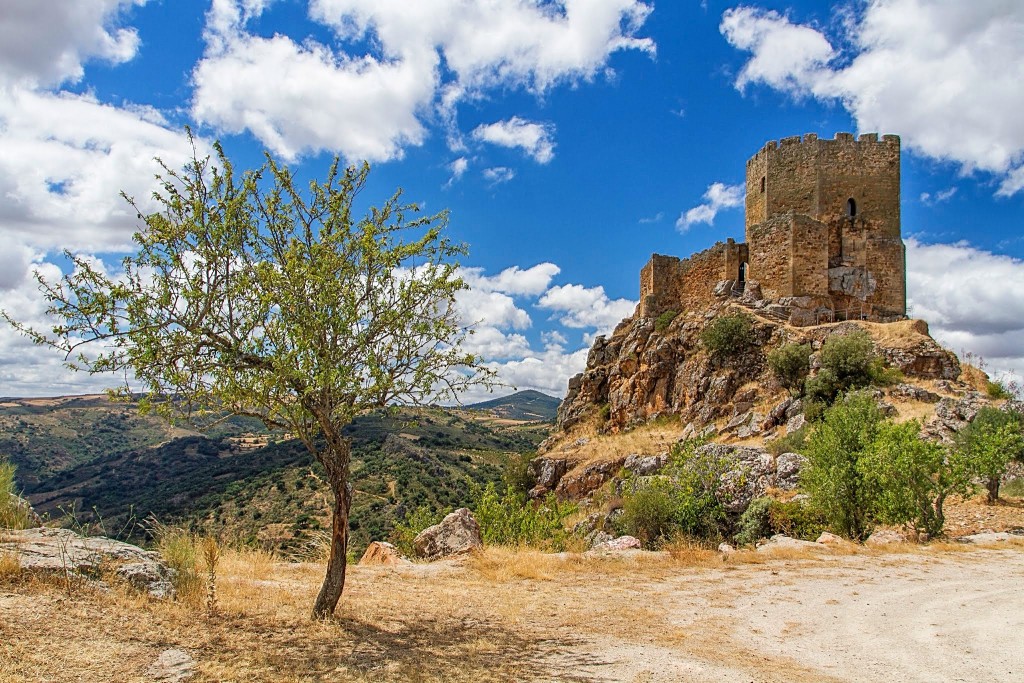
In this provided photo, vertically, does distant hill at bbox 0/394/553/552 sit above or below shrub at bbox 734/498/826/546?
below

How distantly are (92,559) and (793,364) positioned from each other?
2356 centimetres

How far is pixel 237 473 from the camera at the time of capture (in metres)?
54.5

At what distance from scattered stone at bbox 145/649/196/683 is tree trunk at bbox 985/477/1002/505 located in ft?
57.3

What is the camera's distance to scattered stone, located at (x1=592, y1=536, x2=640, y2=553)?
39.5 ft

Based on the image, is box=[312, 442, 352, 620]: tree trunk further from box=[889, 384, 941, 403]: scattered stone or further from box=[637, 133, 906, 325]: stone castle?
box=[637, 133, 906, 325]: stone castle

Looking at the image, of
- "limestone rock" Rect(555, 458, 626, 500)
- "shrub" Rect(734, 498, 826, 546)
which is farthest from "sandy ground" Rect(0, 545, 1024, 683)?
"limestone rock" Rect(555, 458, 626, 500)

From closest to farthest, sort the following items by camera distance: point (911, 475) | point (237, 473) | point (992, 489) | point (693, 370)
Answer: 1. point (911, 475)
2. point (992, 489)
3. point (693, 370)
4. point (237, 473)

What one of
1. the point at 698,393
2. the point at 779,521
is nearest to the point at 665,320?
the point at 698,393

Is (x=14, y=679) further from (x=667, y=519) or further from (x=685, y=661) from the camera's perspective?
(x=667, y=519)

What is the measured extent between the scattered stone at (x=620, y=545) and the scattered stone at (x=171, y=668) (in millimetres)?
8340

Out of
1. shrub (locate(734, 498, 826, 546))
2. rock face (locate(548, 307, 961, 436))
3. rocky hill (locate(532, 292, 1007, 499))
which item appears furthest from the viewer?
rock face (locate(548, 307, 961, 436))

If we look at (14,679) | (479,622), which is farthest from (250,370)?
(479,622)

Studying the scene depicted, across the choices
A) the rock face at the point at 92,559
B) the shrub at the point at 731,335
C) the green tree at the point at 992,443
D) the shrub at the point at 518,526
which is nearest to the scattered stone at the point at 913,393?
the green tree at the point at 992,443

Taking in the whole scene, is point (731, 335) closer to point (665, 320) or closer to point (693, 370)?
point (693, 370)
